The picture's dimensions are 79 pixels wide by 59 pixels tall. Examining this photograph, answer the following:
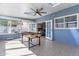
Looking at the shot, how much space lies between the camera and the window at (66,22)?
623 cm

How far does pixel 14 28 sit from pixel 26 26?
0.85 metres

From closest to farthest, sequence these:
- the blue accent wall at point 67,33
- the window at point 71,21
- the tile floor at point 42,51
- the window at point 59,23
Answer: the tile floor at point 42,51
the blue accent wall at point 67,33
the window at point 71,21
the window at point 59,23

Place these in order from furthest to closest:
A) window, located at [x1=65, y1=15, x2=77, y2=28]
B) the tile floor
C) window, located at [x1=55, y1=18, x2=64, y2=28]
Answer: window, located at [x1=55, y1=18, x2=64, y2=28] → window, located at [x1=65, y1=15, x2=77, y2=28] → the tile floor

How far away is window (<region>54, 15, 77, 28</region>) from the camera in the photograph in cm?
623

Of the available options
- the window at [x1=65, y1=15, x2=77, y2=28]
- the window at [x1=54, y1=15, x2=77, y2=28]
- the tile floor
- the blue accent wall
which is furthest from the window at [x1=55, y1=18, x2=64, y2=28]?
the tile floor

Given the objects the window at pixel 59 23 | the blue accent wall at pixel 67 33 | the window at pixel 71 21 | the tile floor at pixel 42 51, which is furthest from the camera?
the window at pixel 59 23

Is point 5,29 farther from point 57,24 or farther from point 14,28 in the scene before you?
point 57,24

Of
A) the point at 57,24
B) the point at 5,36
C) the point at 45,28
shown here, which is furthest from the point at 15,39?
the point at 57,24

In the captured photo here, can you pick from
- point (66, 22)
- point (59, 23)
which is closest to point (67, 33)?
point (66, 22)

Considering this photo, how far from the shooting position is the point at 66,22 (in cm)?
691

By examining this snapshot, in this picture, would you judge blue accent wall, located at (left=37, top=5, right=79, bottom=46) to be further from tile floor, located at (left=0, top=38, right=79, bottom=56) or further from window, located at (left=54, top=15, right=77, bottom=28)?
tile floor, located at (left=0, top=38, right=79, bottom=56)

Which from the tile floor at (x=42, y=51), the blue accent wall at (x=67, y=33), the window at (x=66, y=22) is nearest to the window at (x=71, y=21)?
the window at (x=66, y=22)

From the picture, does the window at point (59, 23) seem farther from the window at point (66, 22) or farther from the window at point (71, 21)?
the window at point (71, 21)

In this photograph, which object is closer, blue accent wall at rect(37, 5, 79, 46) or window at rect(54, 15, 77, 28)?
blue accent wall at rect(37, 5, 79, 46)
